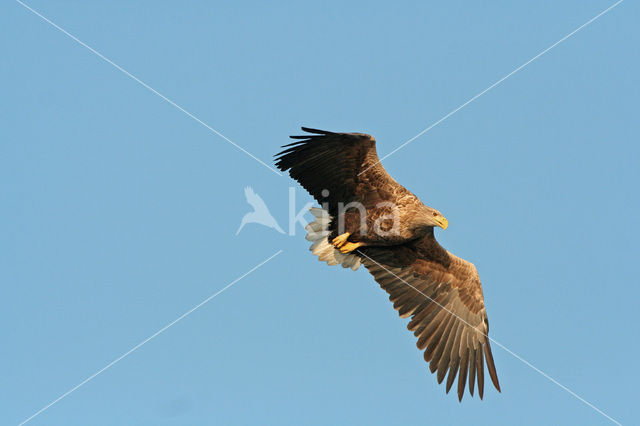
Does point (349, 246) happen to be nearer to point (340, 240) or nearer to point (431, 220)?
point (340, 240)

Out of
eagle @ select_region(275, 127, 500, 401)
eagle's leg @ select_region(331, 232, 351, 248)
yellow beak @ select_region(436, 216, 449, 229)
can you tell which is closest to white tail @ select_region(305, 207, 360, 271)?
eagle @ select_region(275, 127, 500, 401)

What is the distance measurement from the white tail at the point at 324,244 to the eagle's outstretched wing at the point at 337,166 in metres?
0.43

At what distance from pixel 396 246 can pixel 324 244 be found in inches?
37.9

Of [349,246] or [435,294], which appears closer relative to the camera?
[349,246]

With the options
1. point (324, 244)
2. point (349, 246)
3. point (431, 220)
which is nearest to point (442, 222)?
point (431, 220)

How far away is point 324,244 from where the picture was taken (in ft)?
33.0

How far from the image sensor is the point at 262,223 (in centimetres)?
1080

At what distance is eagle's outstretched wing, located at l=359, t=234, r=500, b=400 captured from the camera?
9.85 metres

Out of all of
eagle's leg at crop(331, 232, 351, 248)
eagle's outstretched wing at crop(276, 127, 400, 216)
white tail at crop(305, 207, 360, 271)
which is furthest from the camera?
white tail at crop(305, 207, 360, 271)

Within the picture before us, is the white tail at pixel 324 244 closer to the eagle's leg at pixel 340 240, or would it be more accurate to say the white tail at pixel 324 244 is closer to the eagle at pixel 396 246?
the eagle at pixel 396 246

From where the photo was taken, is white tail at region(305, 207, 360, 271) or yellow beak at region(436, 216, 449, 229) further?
white tail at region(305, 207, 360, 271)

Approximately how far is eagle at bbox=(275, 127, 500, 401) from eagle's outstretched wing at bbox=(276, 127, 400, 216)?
1 cm

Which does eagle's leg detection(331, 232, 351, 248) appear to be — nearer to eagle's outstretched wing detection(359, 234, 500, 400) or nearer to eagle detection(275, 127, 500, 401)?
eagle detection(275, 127, 500, 401)

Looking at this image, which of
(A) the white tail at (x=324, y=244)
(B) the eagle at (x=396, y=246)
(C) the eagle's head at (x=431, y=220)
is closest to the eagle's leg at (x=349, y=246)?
(B) the eagle at (x=396, y=246)
